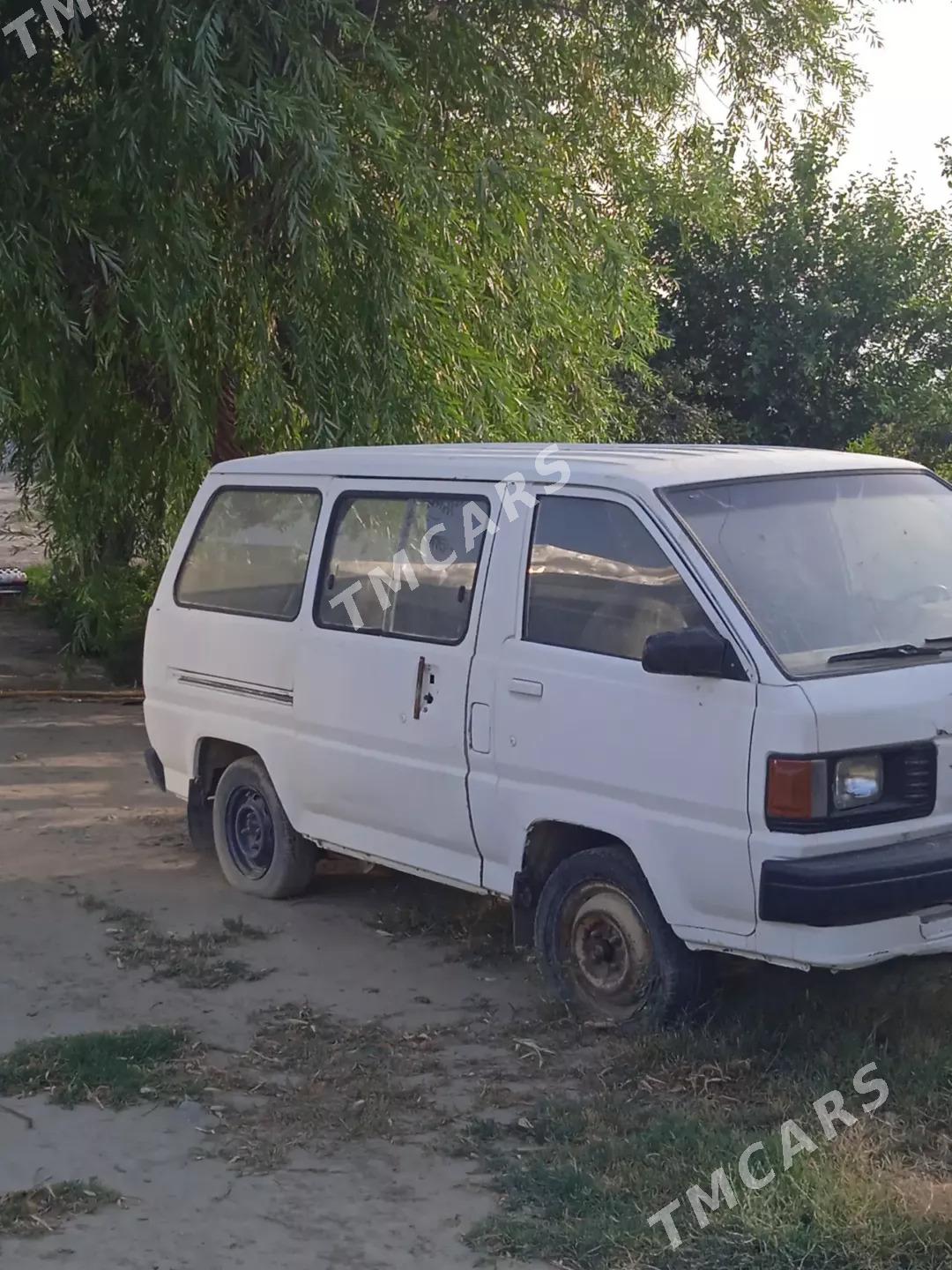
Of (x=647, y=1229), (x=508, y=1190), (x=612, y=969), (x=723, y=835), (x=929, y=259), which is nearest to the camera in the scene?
(x=647, y=1229)

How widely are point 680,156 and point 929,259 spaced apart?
909 cm

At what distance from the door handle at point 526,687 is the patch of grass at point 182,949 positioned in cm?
159

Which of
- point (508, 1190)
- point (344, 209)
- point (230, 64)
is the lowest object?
point (508, 1190)

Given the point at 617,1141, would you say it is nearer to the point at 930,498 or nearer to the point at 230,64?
the point at 930,498

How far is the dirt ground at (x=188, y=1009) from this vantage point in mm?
3959

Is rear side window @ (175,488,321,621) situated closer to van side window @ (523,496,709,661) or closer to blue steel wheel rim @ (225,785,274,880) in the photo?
blue steel wheel rim @ (225,785,274,880)

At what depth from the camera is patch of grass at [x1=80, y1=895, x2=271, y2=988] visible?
239 inches

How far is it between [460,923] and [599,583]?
1.97 m

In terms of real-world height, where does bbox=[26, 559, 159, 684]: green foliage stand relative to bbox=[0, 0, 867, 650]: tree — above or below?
below

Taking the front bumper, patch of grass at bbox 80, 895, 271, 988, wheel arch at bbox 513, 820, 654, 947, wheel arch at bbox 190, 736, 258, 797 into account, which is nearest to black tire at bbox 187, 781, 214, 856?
wheel arch at bbox 190, 736, 258, 797

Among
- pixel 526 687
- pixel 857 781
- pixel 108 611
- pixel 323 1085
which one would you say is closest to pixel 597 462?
pixel 526 687

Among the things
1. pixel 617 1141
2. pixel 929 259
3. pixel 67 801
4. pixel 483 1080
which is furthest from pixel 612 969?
pixel 929 259

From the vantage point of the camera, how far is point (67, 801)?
30.2ft

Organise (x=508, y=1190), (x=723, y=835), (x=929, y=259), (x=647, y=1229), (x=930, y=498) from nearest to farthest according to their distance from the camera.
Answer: (x=647, y=1229) < (x=508, y=1190) < (x=723, y=835) < (x=930, y=498) < (x=929, y=259)
